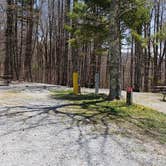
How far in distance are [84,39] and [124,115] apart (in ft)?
17.2

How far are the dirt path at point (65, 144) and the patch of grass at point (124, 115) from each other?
1.86 ft

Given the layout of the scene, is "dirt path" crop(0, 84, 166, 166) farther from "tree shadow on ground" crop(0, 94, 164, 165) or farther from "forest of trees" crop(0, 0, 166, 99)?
"forest of trees" crop(0, 0, 166, 99)

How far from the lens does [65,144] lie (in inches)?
241

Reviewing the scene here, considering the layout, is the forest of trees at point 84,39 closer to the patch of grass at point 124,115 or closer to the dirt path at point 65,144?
the patch of grass at point 124,115

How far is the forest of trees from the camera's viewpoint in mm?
12695

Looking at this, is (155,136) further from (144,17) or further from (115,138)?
(144,17)

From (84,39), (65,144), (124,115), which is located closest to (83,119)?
(124,115)

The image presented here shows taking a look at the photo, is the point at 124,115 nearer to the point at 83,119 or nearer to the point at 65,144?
the point at 83,119

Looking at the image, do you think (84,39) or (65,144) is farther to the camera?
(84,39)

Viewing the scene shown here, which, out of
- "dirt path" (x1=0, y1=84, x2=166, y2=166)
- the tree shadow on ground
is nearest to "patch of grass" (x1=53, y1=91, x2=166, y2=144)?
the tree shadow on ground

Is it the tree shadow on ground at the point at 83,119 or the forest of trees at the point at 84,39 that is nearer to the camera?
the tree shadow on ground at the point at 83,119

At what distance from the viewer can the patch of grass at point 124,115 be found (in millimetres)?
8148

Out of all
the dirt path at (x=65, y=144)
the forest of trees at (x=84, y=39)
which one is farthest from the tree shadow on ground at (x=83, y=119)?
the forest of trees at (x=84, y=39)

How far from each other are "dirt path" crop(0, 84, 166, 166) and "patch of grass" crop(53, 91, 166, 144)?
1.86 feet
